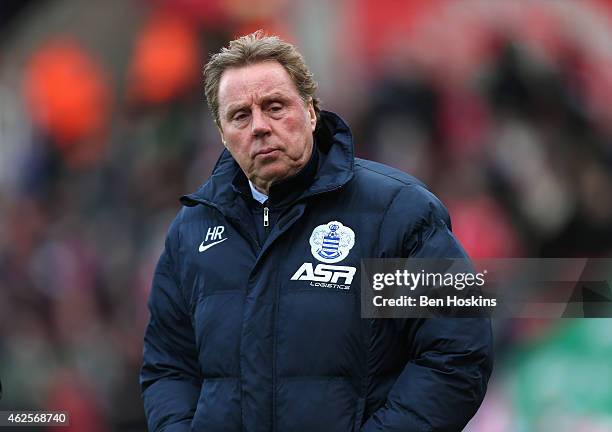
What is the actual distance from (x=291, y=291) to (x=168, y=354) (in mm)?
403

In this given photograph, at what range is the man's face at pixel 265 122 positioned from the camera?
226 centimetres

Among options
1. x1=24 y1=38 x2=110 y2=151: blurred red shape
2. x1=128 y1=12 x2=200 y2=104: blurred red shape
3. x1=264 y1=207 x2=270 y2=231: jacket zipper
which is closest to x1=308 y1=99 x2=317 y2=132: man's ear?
x1=264 y1=207 x2=270 y2=231: jacket zipper

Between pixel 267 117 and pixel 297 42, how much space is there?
2.01 meters

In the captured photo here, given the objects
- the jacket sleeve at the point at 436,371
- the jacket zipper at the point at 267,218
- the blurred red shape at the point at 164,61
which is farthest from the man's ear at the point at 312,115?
the blurred red shape at the point at 164,61

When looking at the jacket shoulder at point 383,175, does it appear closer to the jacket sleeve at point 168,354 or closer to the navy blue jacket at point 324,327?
the navy blue jacket at point 324,327

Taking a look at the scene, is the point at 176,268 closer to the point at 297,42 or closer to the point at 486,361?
the point at 486,361

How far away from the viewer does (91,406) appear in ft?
14.0

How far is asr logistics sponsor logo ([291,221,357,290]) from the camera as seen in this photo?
2.15 metres

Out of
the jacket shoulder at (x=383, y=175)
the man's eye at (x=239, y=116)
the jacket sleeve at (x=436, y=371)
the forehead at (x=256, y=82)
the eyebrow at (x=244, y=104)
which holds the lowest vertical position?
the jacket sleeve at (x=436, y=371)

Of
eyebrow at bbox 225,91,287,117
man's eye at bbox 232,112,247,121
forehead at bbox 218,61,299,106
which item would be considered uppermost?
forehead at bbox 218,61,299,106

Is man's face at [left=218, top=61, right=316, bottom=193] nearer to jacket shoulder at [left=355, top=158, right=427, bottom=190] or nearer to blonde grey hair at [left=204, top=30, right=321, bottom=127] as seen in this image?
blonde grey hair at [left=204, top=30, right=321, bottom=127]

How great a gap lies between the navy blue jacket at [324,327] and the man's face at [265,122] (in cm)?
6

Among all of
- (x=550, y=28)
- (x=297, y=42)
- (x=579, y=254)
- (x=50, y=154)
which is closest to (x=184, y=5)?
(x=297, y=42)

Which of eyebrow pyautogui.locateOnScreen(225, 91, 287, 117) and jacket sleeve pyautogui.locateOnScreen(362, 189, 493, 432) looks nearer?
jacket sleeve pyautogui.locateOnScreen(362, 189, 493, 432)
